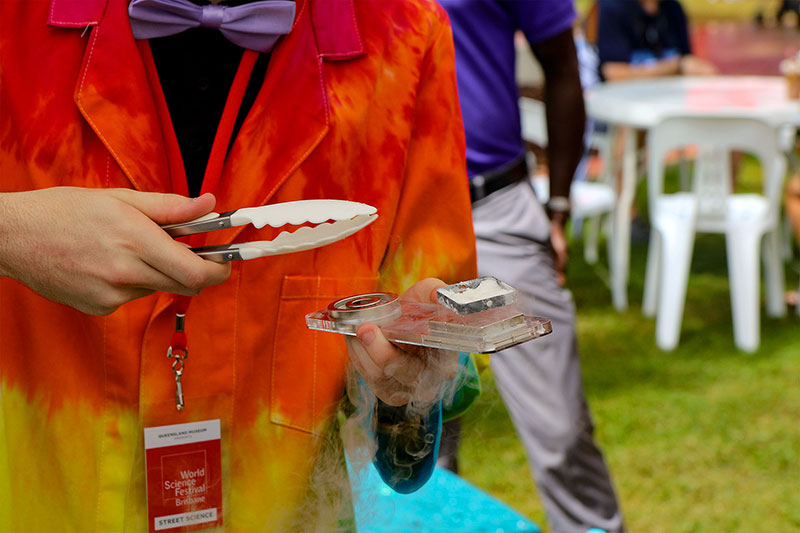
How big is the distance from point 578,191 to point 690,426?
86.0 inches

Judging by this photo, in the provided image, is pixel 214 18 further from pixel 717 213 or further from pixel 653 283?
pixel 653 283

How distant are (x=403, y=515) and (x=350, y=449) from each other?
273mm

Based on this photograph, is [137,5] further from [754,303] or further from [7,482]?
[754,303]

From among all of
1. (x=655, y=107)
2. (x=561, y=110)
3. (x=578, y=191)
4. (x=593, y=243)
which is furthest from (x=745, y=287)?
(x=561, y=110)

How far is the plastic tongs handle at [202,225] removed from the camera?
793 mm

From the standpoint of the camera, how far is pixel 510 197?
2221 mm

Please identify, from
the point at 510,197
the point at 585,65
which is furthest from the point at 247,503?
the point at 585,65

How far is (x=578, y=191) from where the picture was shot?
18.0ft

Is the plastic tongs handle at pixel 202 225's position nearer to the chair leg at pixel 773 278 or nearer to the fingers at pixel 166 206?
the fingers at pixel 166 206

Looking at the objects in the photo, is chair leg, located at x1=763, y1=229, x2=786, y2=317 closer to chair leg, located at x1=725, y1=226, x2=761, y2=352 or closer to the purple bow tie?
chair leg, located at x1=725, y1=226, x2=761, y2=352

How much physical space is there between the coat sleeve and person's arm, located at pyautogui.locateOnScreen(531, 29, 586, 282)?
128 centimetres

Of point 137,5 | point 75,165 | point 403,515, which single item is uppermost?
point 137,5

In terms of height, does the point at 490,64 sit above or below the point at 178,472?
above

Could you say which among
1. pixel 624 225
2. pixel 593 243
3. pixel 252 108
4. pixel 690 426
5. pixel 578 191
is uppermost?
pixel 252 108
